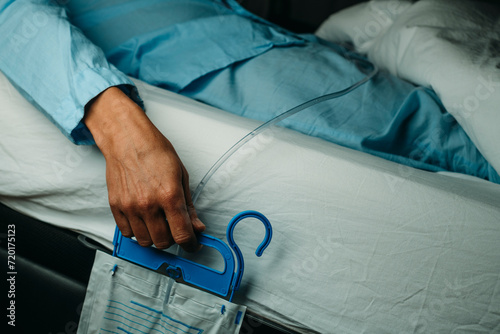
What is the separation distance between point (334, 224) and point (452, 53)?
42 cm

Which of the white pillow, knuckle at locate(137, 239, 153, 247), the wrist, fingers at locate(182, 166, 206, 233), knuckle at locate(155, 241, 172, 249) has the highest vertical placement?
the white pillow

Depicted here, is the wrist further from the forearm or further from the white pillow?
the white pillow

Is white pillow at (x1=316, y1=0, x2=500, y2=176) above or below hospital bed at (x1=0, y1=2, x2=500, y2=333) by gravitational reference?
above

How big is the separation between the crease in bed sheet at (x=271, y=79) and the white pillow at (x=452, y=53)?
0.04 m

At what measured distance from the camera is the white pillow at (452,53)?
1.94 feet

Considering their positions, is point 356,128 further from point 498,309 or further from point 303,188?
point 498,309

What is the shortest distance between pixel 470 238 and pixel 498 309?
9 cm

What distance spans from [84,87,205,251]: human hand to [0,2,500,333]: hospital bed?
61 millimetres

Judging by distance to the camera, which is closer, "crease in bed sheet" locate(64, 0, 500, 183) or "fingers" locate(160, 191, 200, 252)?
"fingers" locate(160, 191, 200, 252)

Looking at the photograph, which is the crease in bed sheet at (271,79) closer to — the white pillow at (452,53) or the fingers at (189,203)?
the white pillow at (452,53)

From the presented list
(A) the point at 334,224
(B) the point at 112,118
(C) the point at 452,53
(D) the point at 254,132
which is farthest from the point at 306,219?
(C) the point at 452,53

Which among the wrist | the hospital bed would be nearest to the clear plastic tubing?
the hospital bed

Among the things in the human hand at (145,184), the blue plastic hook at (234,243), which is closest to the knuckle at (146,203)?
the human hand at (145,184)

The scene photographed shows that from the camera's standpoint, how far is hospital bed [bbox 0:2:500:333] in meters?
0.47
